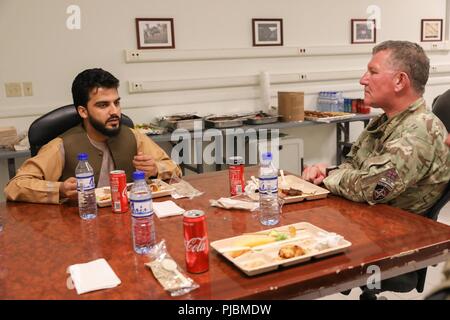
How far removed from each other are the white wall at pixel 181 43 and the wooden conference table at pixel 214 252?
2.06 m

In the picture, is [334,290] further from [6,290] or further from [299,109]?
[299,109]

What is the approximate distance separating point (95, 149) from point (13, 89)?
5.71 ft

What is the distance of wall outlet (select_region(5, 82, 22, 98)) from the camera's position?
360 centimetres

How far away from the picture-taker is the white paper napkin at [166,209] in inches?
68.1

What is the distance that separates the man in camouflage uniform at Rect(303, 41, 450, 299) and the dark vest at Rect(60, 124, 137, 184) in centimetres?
94

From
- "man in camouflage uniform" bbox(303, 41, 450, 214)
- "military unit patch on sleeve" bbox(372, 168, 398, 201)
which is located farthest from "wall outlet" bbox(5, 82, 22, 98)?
"military unit patch on sleeve" bbox(372, 168, 398, 201)

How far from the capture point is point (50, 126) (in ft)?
7.57

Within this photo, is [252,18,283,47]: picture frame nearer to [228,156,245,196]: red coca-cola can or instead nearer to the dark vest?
the dark vest

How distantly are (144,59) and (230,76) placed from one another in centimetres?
85

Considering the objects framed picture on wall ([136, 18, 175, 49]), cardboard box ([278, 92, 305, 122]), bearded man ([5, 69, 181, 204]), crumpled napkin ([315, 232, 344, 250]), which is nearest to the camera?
crumpled napkin ([315, 232, 344, 250])

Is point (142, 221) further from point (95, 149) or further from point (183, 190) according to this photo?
point (95, 149)

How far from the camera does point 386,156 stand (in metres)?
1.70

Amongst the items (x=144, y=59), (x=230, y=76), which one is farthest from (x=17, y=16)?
(x=230, y=76)

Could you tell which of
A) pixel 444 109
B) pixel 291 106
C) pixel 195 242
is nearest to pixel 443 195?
pixel 444 109
